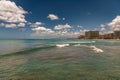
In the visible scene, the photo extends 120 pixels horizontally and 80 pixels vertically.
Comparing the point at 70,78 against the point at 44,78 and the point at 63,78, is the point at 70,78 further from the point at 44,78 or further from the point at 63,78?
the point at 44,78

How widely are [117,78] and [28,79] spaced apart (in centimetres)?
753

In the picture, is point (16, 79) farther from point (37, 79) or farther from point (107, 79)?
point (107, 79)

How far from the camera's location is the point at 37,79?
11867 mm

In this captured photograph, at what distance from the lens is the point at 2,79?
1204 centimetres

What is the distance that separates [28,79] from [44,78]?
1.35m

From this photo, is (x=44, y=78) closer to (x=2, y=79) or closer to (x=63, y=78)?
(x=63, y=78)

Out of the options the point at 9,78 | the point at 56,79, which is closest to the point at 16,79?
the point at 9,78

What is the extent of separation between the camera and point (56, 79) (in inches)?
465

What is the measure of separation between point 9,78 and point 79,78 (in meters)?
6.09

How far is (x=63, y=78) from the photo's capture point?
12.0m

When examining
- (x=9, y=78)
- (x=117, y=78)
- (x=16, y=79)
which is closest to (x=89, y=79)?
(x=117, y=78)

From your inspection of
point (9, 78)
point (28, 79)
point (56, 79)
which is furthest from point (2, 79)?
point (56, 79)

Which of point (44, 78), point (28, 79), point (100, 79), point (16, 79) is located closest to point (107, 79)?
point (100, 79)

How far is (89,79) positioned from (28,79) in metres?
5.12
